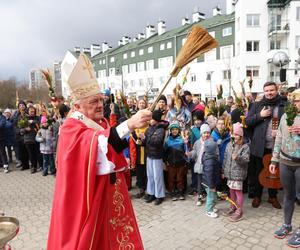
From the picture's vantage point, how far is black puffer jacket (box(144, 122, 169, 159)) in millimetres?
5641

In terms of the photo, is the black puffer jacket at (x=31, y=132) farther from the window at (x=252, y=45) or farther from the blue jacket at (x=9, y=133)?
the window at (x=252, y=45)

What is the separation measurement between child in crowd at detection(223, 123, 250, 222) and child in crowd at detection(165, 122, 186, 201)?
1.15 m

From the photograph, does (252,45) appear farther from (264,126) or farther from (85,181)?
(85,181)

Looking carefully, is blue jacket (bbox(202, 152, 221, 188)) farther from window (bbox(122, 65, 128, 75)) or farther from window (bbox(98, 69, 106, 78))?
window (bbox(98, 69, 106, 78))

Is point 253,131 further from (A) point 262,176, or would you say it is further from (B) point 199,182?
(B) point 199,182

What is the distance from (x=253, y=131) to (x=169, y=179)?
2.05 metres

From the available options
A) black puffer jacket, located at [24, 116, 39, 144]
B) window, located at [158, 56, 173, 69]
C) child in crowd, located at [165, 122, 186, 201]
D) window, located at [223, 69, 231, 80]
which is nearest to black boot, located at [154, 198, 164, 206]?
child in crowd, located at [165, 122, 186, 201]

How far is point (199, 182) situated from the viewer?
5539 millimetres

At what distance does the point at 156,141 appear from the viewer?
562 centimetres

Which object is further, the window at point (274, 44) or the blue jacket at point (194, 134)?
the window at point (274, 44)

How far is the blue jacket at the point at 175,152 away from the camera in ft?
18.9

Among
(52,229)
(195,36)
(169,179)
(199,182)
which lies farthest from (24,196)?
(195,36)

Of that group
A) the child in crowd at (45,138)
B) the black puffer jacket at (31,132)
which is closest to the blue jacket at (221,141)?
the child in crowd at (45,138)

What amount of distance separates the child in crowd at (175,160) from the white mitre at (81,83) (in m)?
3.64
